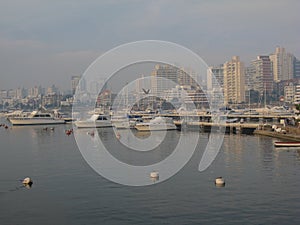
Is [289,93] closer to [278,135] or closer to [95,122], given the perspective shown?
[95,122]

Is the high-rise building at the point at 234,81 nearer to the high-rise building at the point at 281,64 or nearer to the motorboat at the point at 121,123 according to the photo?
the high-rise building at the point at 281,64

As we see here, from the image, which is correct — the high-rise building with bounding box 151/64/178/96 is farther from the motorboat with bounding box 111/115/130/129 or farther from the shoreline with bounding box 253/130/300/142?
the shoreline with bounding box 253/130/300/142

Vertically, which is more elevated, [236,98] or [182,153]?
[236,98]

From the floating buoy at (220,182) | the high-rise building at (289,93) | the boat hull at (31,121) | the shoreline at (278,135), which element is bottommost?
the floating buoy at (220,182)

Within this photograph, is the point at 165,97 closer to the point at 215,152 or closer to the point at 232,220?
the point at 215,152

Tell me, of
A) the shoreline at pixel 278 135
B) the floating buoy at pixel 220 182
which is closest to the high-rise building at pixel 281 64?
the shoreline at pixel 278 135

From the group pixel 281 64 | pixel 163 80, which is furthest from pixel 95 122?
pixel 281 64

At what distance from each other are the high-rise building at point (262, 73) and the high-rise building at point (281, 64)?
6.93 feet

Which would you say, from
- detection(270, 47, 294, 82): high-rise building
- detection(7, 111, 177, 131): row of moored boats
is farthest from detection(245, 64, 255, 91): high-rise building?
detection(7, 111, 177, 131): row of moored boats

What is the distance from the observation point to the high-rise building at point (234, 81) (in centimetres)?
7549

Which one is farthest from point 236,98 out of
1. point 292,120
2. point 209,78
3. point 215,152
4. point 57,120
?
point 215,152

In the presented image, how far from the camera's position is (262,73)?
8569cm

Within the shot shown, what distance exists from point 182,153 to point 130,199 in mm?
8169

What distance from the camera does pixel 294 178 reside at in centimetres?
1127
